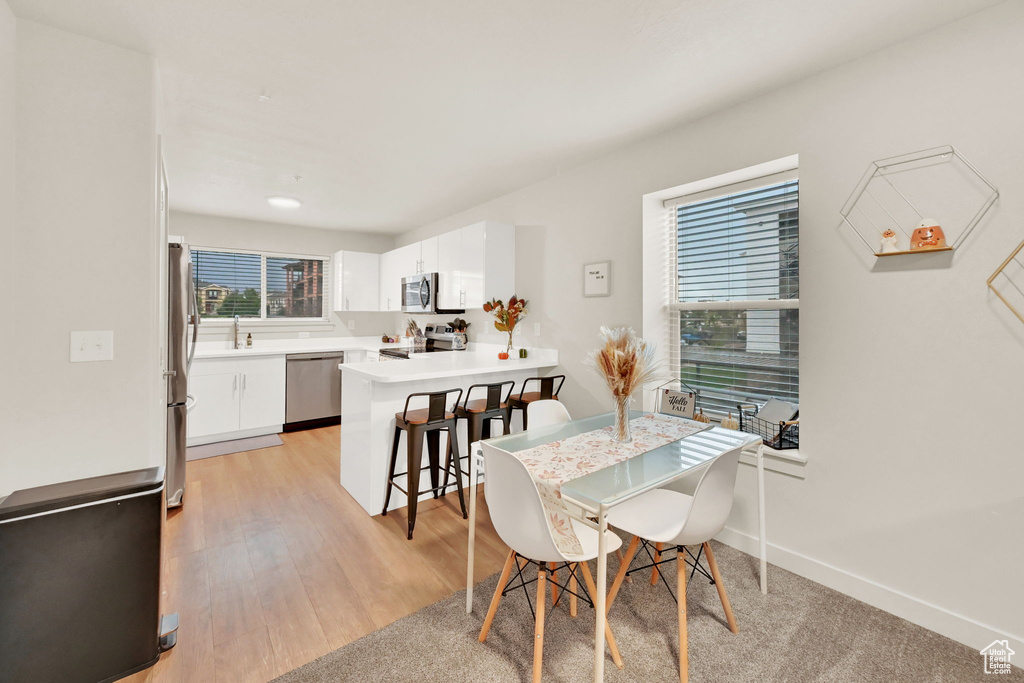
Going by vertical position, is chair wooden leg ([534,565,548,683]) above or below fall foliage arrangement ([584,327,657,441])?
below

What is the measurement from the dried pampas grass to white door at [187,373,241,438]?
4.14m

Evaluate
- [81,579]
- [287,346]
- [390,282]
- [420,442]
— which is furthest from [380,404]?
[287,346]

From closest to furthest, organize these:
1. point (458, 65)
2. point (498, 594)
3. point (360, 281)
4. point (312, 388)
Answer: point (498, 594)
point (458, 65)
point (312, 388)
point (360, 281)

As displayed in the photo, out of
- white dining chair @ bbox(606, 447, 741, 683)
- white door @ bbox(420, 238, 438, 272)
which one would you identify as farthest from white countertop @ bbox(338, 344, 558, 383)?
white dining chair @ bbox(606, 447, 741, 683)

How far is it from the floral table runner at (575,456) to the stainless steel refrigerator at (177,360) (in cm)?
256

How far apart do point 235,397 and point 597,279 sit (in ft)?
12.8

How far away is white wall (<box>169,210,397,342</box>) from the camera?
4.88 metres

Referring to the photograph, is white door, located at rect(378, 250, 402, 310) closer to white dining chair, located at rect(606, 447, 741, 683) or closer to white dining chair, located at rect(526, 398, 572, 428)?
white dining chair, located at rect(526, 398, 572, 428)

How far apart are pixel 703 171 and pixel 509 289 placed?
6.33ft

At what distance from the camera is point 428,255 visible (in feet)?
15.5

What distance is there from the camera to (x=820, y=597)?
203cm

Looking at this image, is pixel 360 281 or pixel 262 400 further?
pixel 360 281

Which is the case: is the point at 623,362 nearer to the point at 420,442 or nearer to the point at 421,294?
the point at 420,442

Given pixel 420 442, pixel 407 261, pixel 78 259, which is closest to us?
pixel 78 259
